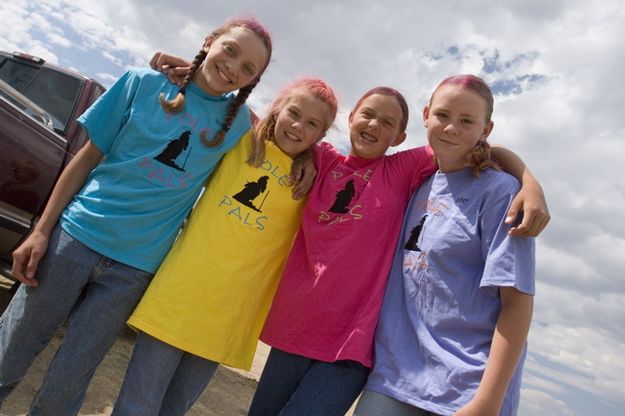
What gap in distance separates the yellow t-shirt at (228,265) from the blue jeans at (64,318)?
0.42 feet

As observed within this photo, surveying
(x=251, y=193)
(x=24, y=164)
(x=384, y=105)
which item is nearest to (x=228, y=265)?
(x=251, y=193)

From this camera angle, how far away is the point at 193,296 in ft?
7.09

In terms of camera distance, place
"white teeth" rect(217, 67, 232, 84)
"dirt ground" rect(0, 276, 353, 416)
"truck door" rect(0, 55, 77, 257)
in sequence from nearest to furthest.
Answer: "white teeth" rect(217, 67, 232, 84) → "dirt ground" rect(0, 276, 353, 416) → "truck door" rect(0, 55, 77, 257)

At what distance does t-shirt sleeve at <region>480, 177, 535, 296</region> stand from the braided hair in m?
1.27

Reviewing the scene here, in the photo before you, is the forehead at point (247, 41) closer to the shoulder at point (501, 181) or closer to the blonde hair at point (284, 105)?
the blonde hair at point (284, 105)

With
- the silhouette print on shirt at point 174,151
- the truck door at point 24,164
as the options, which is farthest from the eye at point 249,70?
the truck door at point 24,164

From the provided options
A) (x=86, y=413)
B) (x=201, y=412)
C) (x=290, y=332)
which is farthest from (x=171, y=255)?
(x=201, y=412)

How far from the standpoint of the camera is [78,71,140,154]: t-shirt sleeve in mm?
2223

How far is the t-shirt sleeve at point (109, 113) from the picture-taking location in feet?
7.29

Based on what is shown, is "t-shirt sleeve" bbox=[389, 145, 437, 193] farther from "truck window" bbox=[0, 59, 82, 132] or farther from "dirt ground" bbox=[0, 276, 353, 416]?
"truck window" bbox=[0, 59, 82, 132]

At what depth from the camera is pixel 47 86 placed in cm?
461

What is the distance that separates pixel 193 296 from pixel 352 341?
71 cm

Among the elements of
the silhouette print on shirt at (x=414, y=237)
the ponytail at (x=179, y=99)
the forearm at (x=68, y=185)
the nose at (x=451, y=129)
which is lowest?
the forearm at (x=68, y=185)

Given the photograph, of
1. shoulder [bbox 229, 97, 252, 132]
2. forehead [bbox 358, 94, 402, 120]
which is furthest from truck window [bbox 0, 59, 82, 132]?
forehead [bbox 358, 94, 402, 120]
